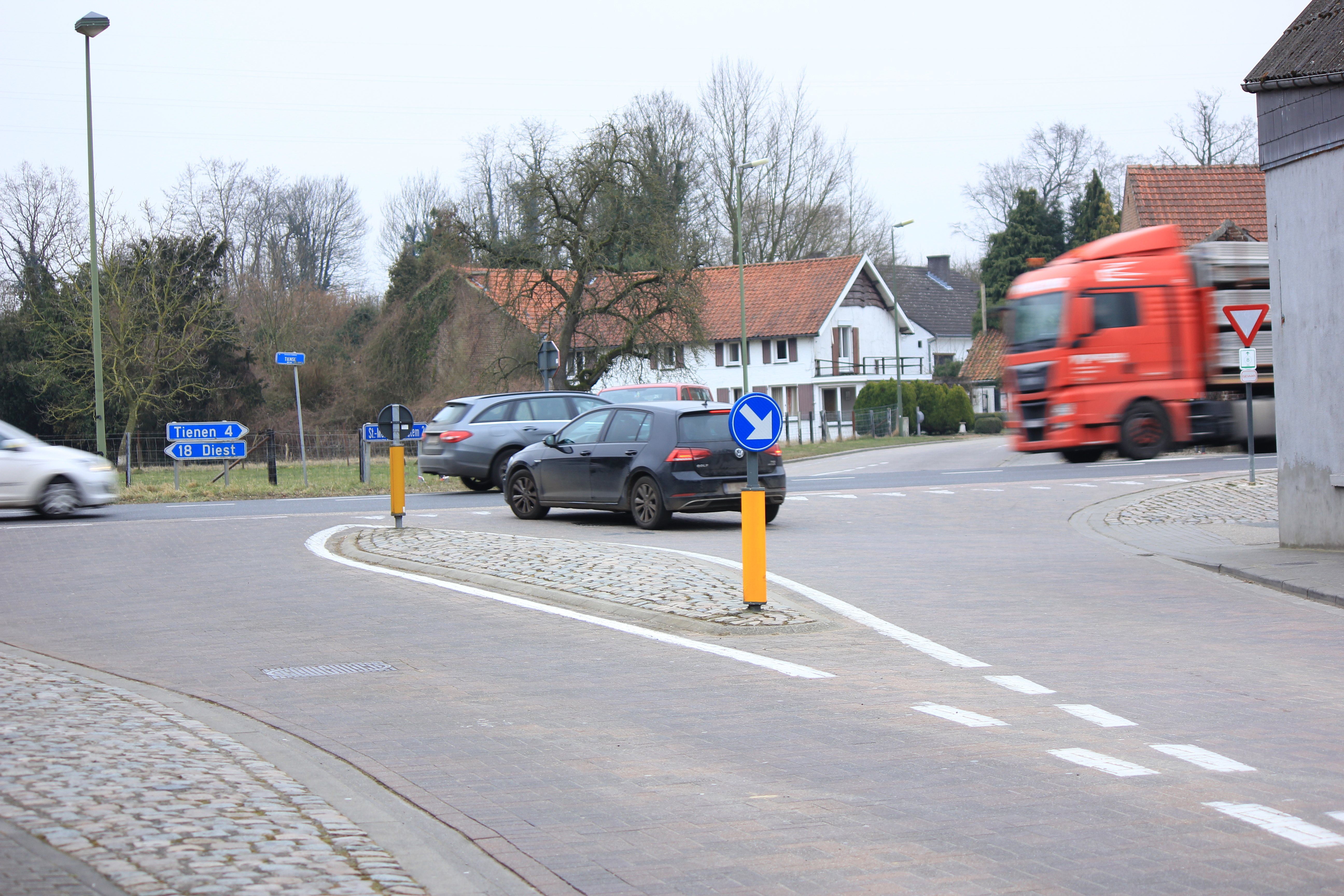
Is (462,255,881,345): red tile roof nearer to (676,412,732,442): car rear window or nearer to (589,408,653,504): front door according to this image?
(589,408,653,504): front door

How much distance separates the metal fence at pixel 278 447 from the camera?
40.8 m

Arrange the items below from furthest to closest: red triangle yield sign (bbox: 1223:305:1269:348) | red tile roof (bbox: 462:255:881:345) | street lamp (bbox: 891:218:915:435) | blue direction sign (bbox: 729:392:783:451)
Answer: red tile roof (bbox: 462:255:881:345) < street lamp (bbox: 891:218:915:435) < red triangle yield sign (bbox: 1223:305:1269:348) < blue direction sign (bbox: 729:392:783:451)

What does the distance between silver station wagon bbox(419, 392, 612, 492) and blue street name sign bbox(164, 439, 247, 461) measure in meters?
5.85

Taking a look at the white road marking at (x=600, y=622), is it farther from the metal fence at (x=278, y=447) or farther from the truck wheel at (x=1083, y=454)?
the metal fence at (x=278, y=447)

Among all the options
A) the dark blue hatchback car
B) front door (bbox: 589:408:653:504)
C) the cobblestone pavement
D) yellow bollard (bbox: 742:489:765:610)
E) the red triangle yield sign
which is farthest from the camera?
front door (bbox: 589:408:653:504)

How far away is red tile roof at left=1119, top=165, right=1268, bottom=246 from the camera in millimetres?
33375

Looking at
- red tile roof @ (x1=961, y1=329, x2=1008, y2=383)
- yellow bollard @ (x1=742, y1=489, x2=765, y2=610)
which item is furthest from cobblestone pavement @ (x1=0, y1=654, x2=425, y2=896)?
red tile roof @ (x1=961, y1=329, x2=1008, y2=383)

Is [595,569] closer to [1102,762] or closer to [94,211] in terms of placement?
[1102,762]

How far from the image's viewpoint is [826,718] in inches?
282

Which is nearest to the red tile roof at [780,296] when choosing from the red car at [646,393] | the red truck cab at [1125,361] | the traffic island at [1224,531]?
the red car at [646,393]

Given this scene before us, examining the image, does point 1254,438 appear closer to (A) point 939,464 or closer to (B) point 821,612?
(B) point 821,612

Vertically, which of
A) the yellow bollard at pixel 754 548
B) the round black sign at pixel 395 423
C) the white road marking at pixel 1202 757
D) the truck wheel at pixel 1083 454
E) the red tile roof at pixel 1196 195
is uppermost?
the red tile roof at pixel 1196 195

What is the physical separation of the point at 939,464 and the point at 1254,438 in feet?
63.2

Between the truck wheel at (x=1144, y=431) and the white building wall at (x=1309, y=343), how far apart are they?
1.55 m
